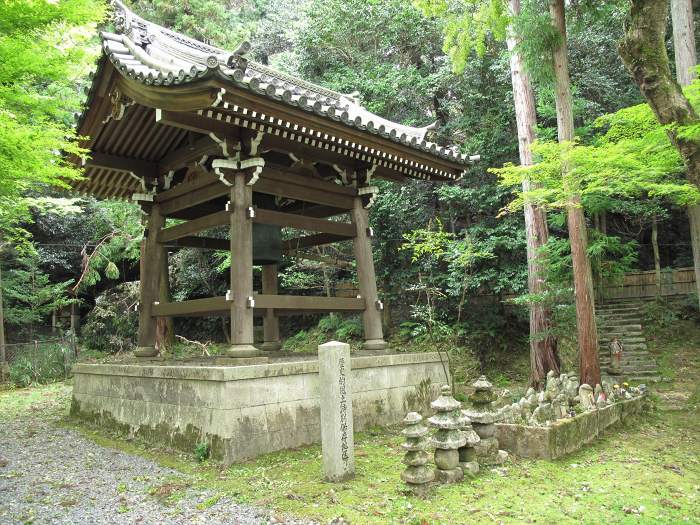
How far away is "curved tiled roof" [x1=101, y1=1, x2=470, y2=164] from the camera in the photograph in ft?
18.4

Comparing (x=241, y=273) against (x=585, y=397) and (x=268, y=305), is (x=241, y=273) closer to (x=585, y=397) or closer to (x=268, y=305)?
(x=268, y=305)

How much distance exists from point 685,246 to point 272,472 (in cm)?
1708

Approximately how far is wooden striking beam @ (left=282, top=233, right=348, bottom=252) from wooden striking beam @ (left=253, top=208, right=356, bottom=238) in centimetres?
52

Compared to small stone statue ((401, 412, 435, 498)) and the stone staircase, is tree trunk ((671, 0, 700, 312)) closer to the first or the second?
the stone staircase

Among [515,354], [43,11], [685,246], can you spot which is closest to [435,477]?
[43,11]

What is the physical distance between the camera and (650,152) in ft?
24.4

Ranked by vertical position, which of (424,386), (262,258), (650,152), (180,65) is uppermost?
(180,65)

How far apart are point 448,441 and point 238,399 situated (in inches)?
95.3

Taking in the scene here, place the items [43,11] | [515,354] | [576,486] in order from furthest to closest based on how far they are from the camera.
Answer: [515,354], [43,11], [576,486]

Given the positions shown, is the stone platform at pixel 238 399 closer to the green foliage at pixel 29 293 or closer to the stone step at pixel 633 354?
the stone step at pixel 633 354

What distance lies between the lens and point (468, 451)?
502 cm

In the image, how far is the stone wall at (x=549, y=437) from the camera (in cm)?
541

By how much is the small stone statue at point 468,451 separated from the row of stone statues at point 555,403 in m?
0.69

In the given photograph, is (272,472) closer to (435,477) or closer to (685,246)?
(435,477)
